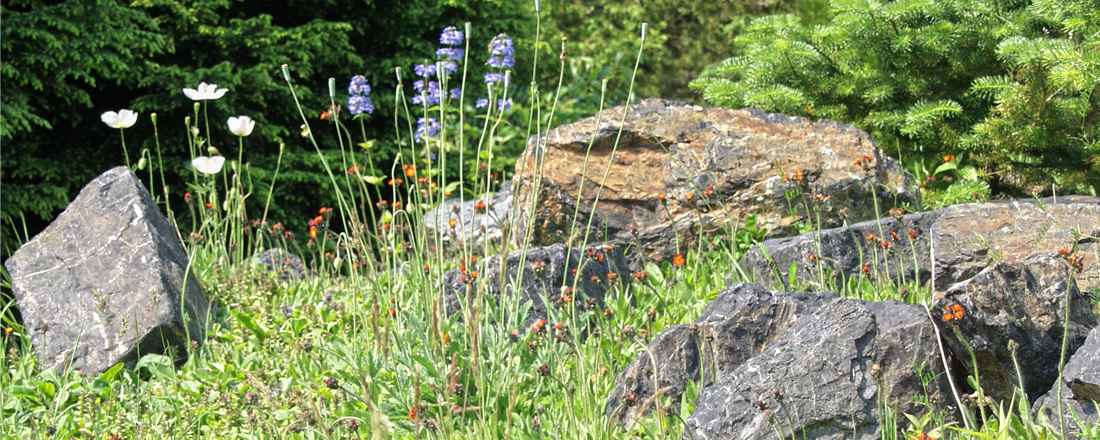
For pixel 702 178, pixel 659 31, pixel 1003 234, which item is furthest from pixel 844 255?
pixel 659 31

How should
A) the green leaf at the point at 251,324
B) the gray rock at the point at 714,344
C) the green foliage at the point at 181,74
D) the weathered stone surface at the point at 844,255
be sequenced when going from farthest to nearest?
the green foliage at the point at 181,74, the green leaf at the point at 251,324, the weathered stone surface at the point at 844,255, the gray rock at the point at 714,344

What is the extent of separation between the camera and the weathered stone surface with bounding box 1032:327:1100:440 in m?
2.04

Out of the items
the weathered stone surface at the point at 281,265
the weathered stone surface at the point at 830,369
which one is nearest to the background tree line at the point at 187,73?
the weathered stone surface at the point at 281,265

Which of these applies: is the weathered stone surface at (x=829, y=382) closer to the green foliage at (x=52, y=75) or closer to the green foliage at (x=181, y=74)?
the green foliage at (x=181, y=74)

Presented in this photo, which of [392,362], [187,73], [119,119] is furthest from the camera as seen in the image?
[187,73]

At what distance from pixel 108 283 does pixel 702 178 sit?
2498mm

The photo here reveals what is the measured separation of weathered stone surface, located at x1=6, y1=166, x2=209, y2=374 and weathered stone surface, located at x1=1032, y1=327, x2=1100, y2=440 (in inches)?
104

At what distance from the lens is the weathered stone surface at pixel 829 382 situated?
2154 mm

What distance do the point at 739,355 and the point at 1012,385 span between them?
688 mm

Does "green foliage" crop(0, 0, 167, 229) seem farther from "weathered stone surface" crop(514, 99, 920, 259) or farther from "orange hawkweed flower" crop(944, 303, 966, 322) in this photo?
"orange hawkweed flower" crop(944, 303, 966, 322)

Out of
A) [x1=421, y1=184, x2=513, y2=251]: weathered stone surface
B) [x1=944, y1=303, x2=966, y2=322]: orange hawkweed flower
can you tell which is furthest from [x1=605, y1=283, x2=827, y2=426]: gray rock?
[x1=421, y1=184, x2=513, y2=251]: weathered stone surface

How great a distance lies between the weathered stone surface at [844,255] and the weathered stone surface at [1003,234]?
0.35 ft

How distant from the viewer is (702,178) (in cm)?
406

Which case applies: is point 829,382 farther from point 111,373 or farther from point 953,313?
point 111,373
